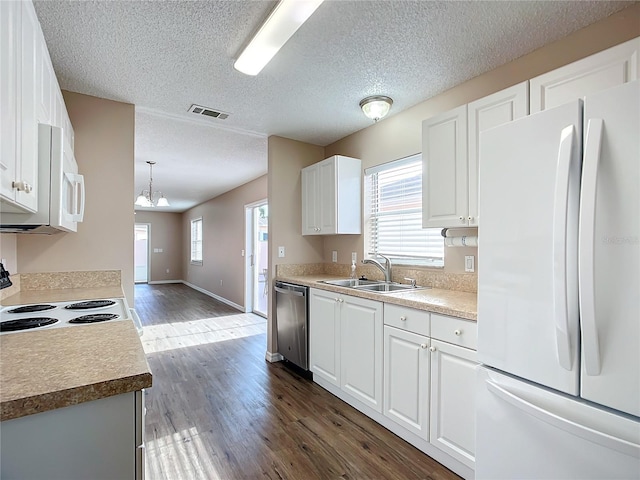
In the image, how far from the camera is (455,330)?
5.72 ft

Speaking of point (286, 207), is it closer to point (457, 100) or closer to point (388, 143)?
point (388, 143)

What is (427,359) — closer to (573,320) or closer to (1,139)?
(573,320)

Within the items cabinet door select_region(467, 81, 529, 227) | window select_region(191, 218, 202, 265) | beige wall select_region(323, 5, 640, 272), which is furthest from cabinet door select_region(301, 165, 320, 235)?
window select_region(191, 218, 202, 265)

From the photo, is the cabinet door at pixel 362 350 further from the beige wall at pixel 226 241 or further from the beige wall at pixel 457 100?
the beige wall at pixel 226 241

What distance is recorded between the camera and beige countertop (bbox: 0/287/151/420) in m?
0.75

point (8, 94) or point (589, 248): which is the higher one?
point (8, 94)

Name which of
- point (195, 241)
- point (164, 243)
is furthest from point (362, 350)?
point (164, 243)

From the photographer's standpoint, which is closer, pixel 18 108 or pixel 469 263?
pixel 18 108

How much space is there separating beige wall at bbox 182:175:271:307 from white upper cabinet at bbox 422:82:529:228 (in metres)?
3.63

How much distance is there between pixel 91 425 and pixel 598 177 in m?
1.59

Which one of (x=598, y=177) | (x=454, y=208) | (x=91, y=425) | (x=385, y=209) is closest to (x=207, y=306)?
(x=385, y=209)

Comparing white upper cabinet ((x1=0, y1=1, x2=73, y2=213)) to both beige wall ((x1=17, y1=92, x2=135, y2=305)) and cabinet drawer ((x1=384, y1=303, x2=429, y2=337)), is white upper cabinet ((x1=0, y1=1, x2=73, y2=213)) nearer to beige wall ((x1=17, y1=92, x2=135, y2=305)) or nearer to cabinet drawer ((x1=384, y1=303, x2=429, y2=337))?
beige wall ((x1=17, y1=92, x2=135, y2=305))

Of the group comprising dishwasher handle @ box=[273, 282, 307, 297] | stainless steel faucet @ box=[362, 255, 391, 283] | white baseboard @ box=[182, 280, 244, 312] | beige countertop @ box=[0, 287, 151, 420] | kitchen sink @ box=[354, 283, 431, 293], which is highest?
stainless steel faucet @ box=[362, 255, 391, 283]

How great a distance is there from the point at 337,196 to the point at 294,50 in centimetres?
143
